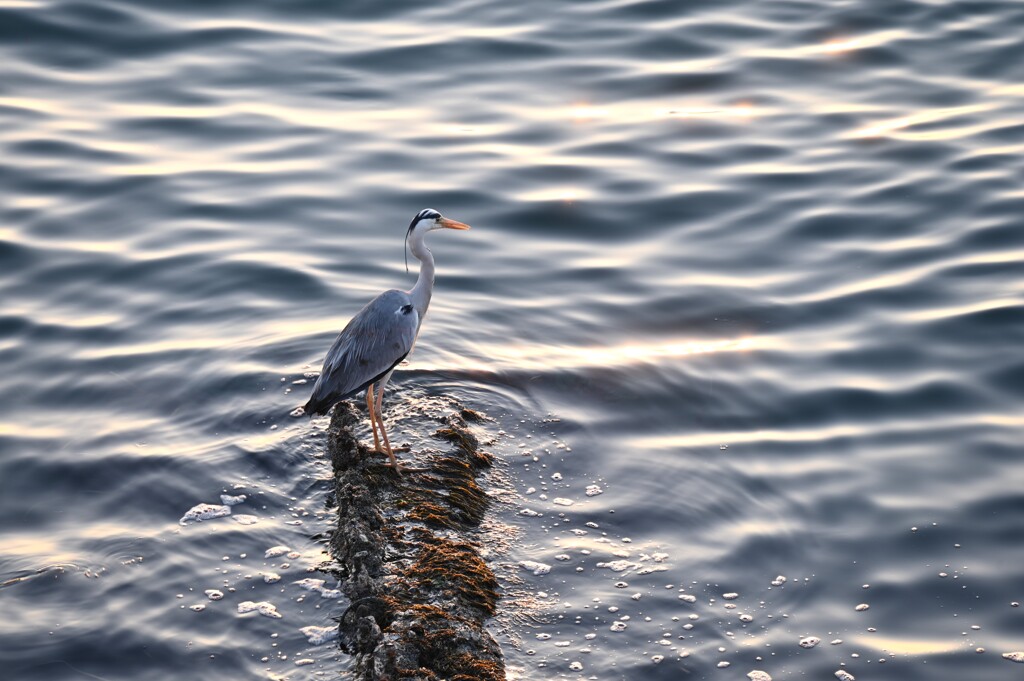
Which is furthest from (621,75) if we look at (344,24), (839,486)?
(839,486)

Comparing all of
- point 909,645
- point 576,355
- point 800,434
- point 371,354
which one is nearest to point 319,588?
point 371,354

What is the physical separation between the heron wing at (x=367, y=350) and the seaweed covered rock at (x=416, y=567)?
15.6 inches

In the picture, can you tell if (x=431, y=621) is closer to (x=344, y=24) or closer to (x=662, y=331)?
(x=662, y=331)

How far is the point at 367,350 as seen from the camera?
8523mm

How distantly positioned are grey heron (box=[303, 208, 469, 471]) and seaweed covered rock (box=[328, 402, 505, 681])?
1.13 ft

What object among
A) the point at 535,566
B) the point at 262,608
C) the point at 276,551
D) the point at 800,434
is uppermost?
the point at 800,434

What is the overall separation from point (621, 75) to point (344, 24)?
3936 mm

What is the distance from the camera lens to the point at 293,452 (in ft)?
28.6

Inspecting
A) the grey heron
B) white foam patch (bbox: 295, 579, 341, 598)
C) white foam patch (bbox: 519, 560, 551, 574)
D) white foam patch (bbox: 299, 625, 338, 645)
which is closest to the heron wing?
the grey heron

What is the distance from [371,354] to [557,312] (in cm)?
282

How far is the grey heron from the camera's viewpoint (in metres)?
8.44

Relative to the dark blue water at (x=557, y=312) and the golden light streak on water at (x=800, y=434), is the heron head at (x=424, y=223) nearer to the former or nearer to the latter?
the dark blue water at (x=557, y=312)

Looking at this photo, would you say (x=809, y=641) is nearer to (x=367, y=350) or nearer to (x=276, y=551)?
(x=276, y=551)

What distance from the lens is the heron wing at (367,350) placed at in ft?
27.7
